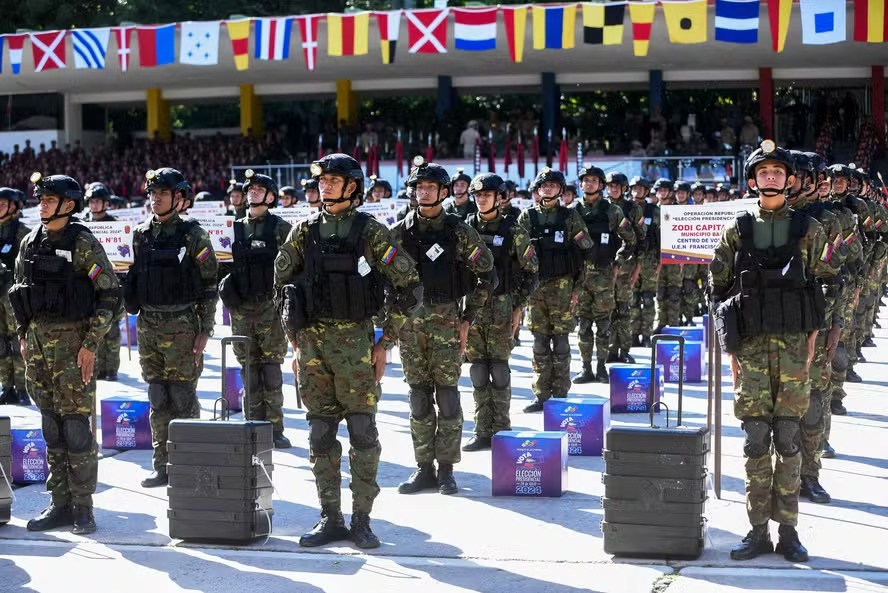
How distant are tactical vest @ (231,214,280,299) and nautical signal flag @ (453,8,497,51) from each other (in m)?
19.1

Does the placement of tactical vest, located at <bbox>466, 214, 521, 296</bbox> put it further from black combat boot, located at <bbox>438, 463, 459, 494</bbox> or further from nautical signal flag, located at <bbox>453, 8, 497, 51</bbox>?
nautical signal flag, located at <bbox>453, 8, 497, 51</bbox>

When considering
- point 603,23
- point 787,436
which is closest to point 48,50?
point 603,23

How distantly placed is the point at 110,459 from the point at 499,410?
3090mm

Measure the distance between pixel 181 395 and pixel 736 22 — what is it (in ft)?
63.7

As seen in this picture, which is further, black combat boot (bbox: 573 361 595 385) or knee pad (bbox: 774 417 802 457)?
black combat boot (bbox: 573 361 595 385)

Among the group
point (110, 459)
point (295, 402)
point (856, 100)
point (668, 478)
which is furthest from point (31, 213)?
point (856, 100)

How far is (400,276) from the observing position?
779cm

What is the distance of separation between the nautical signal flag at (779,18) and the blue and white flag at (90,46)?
617 inches

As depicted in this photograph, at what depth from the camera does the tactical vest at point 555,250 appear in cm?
1233

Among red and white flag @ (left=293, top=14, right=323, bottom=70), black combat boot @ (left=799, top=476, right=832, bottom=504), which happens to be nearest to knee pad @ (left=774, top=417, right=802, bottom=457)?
black combat boot @ (left=799, top=476, right=832, bottom=504)

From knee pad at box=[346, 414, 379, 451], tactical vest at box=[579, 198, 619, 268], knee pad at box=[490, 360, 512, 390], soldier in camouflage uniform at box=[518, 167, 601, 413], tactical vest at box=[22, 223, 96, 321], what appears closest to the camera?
knee pad at box=[346, 414, 379, 451]

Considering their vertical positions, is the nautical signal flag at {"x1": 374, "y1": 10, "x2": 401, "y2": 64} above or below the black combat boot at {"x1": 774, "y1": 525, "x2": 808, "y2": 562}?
above

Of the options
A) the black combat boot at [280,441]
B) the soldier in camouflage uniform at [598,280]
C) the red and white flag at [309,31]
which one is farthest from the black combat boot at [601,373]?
the red and white flag at [309,31]

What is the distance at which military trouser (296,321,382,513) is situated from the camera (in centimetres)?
771
